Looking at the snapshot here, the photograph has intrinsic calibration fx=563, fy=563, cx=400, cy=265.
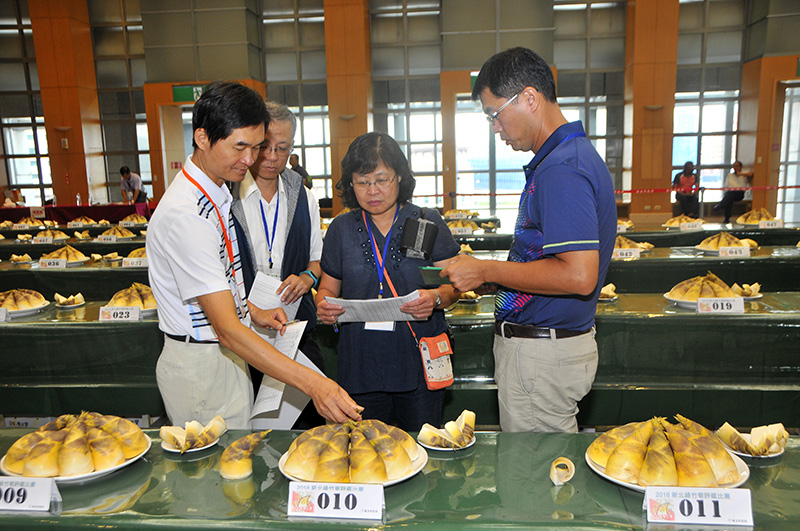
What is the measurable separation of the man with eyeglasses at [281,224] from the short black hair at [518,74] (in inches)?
36.8

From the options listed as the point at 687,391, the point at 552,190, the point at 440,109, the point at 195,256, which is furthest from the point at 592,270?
the point at 440,109

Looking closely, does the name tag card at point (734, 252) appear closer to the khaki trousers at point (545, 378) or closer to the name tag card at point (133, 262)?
the khaki trousers at point (545, 378)

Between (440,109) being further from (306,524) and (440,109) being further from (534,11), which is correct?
(306,524)

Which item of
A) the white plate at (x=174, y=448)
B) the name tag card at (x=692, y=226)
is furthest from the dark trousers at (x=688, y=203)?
the white plate at (x=174, y=448)

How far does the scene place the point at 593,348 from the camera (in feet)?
5.27

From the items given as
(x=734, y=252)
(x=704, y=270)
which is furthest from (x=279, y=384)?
(x=734, y=252)

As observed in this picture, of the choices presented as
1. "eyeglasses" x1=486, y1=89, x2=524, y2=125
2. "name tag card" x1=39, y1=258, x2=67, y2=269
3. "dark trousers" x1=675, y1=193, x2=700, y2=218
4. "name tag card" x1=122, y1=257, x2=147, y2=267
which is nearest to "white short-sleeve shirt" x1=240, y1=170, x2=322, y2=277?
"eyeglasses" x1=486, y1=89, x2=524, y2=125

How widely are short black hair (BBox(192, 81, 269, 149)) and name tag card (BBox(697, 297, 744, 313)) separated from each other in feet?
6.98

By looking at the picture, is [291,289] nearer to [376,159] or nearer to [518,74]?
[376,159]

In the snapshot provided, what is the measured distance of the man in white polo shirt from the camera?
1.39 m

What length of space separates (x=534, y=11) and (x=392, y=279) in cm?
1241

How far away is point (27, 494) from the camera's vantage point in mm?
1087

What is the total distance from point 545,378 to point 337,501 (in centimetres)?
77

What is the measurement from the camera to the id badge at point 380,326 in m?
1.92
